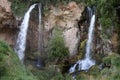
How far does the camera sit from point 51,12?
67.7 ft

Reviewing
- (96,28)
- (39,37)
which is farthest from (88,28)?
(39,37)

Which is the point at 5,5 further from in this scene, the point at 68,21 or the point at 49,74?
the point at 49,74

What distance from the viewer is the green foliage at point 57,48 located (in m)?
19.4

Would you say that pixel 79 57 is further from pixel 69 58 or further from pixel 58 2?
pixel 58 2

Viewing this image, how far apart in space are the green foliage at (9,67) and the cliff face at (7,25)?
8.73 metres

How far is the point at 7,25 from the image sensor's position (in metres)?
20.2

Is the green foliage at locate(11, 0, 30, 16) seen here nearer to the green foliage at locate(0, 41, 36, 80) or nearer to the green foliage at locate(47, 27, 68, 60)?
the green foliage at locate(47, 27, 68, 60)

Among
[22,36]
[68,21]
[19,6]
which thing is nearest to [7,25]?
[22,36]

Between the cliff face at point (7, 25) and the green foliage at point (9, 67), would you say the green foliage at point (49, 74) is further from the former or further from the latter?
the green foliage at point (9, 67)

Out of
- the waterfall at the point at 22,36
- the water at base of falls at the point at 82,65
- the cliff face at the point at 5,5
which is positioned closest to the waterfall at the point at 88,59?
the water at base of falls at the point at 82,65

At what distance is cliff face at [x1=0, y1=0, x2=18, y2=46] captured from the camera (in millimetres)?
20031

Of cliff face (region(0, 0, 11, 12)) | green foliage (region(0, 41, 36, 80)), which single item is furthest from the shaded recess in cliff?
green foliage (region(0, 41, 36, 80))

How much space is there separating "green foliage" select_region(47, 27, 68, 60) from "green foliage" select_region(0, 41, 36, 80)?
7.94 metres

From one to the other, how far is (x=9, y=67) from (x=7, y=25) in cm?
988
